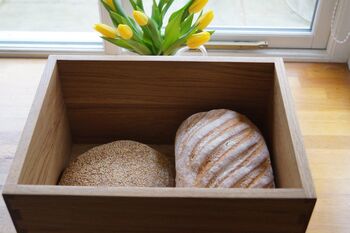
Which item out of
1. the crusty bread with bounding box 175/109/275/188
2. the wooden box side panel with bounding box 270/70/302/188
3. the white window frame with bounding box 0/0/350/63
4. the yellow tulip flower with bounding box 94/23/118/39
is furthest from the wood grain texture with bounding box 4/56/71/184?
the white window frame with bounding box 0/0/350/63

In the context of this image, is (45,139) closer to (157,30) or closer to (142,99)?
(142,99)

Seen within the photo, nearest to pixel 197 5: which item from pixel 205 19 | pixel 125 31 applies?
pixel 205 19

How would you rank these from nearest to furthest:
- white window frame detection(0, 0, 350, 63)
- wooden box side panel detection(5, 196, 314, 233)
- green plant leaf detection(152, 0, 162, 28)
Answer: wooden box side panel detection(5, 196, 314, 233), green plant leaf detection(152, 0, 162, 28), white window frame detection(0, 0, 350, 63)

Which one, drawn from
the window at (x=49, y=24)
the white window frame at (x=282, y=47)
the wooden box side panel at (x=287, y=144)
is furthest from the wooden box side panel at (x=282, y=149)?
the window at (x=49, y=24)

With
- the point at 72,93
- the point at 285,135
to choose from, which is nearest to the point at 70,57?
the point at 72,93

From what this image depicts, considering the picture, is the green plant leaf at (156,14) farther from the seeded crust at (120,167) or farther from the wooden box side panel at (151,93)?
the seeded crust at (120,167)

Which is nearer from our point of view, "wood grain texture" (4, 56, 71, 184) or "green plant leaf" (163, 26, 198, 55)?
"wood grain texture" (4, 56, 71, 184)

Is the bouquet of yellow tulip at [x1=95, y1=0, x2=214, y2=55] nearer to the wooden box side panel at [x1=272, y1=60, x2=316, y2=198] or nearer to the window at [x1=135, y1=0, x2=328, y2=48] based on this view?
the wooden box side panel at [x1=272, y1=60, x2=316, y2=198]
